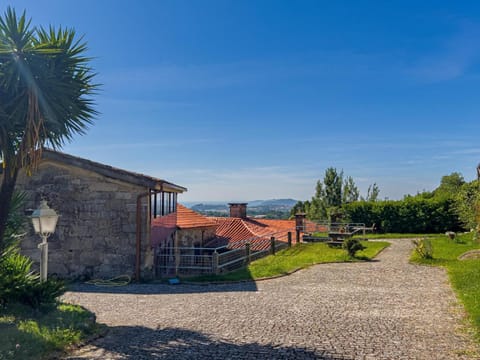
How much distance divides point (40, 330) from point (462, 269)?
11.4m

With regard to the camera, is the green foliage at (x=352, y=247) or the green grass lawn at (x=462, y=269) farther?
the green foliage at (x=352, y=247)

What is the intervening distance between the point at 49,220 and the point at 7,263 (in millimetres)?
1013

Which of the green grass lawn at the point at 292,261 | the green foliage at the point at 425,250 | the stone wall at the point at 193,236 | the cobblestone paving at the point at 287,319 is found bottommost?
the cobblestone paving at the point at 287,319

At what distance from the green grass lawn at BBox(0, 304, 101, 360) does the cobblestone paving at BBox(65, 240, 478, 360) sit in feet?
1.12

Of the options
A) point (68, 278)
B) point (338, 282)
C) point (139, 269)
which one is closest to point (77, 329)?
point (139, 269)

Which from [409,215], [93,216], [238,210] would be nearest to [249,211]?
[238,210]

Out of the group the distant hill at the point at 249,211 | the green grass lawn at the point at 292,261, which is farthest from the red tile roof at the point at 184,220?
the distant hill at the point at 249,211

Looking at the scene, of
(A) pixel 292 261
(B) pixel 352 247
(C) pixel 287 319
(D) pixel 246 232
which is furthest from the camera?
Result: (D) pixel 246 232

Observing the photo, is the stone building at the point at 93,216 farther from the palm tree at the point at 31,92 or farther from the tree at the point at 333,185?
the tree at the point at 333,185

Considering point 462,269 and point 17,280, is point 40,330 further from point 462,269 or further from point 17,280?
point 462,269

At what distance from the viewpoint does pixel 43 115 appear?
649 centimetres

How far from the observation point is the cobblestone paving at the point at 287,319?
549cm

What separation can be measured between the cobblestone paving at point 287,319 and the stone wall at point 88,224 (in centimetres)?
150

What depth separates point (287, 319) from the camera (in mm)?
7246
